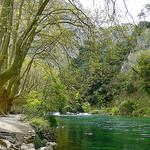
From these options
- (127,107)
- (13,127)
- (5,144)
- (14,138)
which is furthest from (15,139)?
(127,107)

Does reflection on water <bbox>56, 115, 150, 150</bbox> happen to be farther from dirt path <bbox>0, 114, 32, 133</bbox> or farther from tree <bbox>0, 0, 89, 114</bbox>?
tree <bbox>0, 0, 89, 114</bbox>

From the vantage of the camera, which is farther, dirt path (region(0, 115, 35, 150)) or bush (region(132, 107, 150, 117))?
bush (region(132, 107, 150, 117))

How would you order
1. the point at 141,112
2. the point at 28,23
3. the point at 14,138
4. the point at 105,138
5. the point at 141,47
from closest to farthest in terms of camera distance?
the point at 14,138
the point at 141,47
the point at 28,23
the point at 105,138
the point at 141,112

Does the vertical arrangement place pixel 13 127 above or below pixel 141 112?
above

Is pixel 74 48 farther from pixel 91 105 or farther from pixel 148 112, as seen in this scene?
pixel 91 105

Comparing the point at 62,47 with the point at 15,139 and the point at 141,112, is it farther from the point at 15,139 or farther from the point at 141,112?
the point at 141,112

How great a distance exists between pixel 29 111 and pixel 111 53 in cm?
660

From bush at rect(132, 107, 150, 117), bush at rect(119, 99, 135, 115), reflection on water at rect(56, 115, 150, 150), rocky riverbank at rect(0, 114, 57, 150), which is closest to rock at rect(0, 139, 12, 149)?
rocky riverbank at rect(0, 114, 57, 150)

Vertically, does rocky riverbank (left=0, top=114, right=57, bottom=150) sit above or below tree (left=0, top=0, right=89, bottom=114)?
below

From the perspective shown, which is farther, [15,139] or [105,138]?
[105,138]

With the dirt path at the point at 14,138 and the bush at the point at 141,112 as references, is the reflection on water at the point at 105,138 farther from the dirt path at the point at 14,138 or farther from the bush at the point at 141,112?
the bush at the point at 141,112

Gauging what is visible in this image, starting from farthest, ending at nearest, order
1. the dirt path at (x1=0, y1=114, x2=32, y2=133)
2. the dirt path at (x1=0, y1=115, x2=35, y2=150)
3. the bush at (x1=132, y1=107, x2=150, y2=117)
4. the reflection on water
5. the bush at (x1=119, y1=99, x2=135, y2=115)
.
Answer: the bush at (x1=119, y1=99, x2=135, y2=115), the bush at (x1=132, y1=107, x2=150, y2=117), the reflection on water, the dirt path at (x1=0, y1=114, x2=32, y2=133), the dirt path at (x1=0, y1=115, x2=35, y2=150)

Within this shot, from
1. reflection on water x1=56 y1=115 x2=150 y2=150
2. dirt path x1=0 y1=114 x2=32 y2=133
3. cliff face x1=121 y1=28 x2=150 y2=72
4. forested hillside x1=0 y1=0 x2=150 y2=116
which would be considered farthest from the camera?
cliff face x1=121 y1=28 x2=150 y2=72

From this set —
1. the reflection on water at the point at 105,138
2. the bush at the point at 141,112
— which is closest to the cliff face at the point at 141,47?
the reflection on water at the point at 105,138
